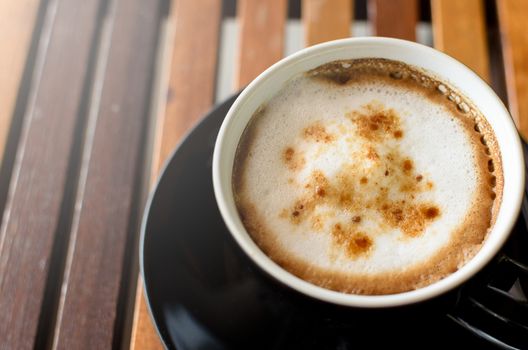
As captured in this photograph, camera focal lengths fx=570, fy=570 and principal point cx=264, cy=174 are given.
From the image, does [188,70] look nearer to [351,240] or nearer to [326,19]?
[326,19]

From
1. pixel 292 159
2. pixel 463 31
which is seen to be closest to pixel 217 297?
pixel 292 159

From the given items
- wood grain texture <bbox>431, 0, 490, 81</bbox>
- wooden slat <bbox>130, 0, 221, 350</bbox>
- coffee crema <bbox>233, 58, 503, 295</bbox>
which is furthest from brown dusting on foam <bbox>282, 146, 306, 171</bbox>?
wood grain texture <bbox>431, 0, 490, 81</bbox>

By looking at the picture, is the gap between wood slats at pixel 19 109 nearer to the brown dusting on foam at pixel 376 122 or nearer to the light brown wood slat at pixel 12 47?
the light brown wood slat at pixel 12 47

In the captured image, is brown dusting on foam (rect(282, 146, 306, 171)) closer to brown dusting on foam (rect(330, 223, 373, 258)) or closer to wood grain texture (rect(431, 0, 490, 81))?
brown dusting on foam (rect(330, 223, 373, 258))

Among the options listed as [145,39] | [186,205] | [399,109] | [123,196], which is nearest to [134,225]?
[123,196]

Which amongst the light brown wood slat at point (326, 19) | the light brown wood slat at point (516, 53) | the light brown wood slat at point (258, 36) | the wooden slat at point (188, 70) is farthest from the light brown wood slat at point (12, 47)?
the light brown wood slat at point (516, 53)
